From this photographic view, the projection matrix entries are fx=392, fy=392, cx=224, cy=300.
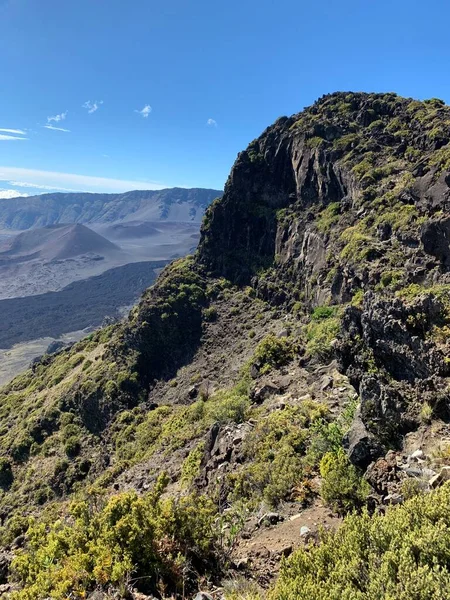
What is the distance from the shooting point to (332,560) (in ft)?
19.2

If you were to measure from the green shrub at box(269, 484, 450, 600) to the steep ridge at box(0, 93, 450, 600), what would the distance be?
0.03m

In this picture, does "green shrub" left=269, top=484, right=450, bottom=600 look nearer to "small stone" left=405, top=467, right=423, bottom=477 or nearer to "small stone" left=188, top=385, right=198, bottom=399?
"small stone" left=405, top=467, right=423, bottom=477

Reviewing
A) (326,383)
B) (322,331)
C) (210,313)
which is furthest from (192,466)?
(210,313)

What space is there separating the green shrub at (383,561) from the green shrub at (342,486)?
2190 millimetres

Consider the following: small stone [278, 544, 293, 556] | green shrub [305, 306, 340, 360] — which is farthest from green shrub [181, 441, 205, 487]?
small stone [278, 544, 293, 556]

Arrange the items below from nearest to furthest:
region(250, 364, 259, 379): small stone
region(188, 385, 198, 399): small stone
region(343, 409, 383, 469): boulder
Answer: region(343, 409, 383, 469): boulder
region(250, 364, 259, 379): small stone
region(188, 385, 198, 399): small stone

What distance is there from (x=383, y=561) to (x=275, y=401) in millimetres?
12866

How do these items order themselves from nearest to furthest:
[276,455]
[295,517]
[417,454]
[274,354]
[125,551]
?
[125,551], [417,454], [295,517], [276,455], [274,354]

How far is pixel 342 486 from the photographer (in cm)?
860

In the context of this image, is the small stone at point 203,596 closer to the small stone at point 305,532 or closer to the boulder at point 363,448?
the small stone at point 305,532

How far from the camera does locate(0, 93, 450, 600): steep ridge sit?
7.12 m

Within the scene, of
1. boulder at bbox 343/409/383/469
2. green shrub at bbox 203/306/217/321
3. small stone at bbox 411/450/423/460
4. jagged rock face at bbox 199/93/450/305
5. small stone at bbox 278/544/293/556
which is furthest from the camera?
green shrub at bbox 203/306/217/321

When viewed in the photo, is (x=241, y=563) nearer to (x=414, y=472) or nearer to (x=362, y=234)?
(x=414, y=472)

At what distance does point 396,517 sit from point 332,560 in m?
1.16
